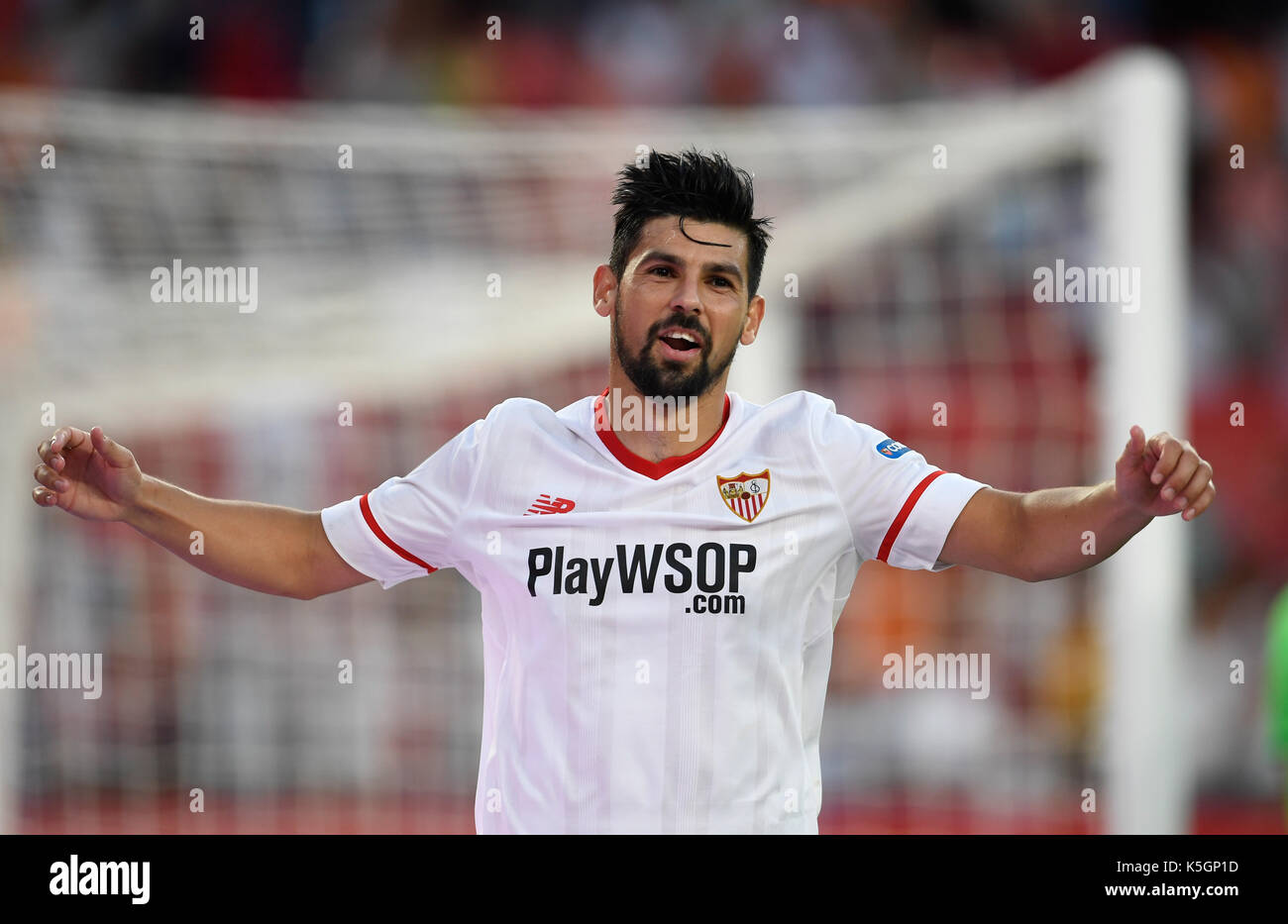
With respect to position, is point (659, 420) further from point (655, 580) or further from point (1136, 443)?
point (1136, 443)

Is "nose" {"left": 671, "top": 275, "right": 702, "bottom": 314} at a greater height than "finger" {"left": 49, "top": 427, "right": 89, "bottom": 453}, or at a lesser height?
greater

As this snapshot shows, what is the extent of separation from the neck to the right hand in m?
0.89

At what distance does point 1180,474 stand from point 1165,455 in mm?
40

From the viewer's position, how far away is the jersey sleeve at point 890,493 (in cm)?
269

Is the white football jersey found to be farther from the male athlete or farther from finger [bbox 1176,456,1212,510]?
finger [bbox 1176,456,1212,510]

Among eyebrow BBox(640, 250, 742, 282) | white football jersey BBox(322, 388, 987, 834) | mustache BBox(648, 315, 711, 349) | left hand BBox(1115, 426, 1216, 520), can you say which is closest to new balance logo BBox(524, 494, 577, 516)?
white football jersey BBox(322, 388, 987, 834)

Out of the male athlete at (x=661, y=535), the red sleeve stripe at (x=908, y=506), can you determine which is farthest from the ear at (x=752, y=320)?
the red sleeve stripe at (x=908, y=506)

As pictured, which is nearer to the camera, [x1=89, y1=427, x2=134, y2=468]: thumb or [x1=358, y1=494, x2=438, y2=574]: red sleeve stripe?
[x1=89, y1=427, x2=134, y2=468]: thumb

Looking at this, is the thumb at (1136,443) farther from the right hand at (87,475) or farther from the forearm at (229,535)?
the right hand at (87,475)

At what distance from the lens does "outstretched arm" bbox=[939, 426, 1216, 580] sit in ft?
7.91

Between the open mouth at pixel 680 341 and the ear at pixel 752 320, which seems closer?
the open mouth at pixel 680 341

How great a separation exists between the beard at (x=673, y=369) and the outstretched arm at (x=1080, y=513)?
1.73 ft
